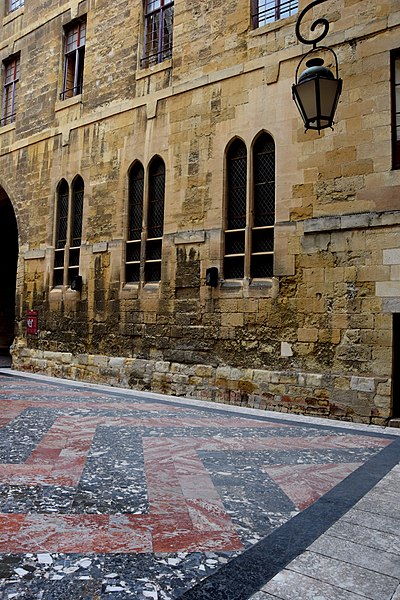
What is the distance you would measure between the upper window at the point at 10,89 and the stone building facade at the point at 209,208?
98cm

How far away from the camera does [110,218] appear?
10.3 meters

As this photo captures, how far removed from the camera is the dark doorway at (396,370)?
256 inches

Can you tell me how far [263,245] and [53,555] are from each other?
6.23 meters

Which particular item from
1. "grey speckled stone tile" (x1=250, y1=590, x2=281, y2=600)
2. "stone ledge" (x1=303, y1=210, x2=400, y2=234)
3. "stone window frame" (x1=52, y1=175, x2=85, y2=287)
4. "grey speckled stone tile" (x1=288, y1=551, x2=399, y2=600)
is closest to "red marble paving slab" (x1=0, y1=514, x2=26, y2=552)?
"grey speckled stone tile" (x1=250, y1=590, x2=281, y2=600)

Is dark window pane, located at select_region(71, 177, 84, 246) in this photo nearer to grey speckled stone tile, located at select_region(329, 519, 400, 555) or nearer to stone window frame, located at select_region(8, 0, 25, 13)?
stone window frame, located at select_region(8, 0, 25, 13)

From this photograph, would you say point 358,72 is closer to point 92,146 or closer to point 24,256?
point 92,146

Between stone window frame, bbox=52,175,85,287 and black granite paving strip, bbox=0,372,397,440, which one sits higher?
stone window frame, bbox=52,175,85,287

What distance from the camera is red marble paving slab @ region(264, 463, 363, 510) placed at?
3.41 meters

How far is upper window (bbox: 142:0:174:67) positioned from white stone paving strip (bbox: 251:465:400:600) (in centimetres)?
926

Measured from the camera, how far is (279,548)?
256cm

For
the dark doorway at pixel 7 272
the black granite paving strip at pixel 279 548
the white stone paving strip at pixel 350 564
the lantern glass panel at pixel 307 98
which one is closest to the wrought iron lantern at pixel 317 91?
the lantern glass panel at pixel 307 98

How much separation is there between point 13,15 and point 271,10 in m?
8.93

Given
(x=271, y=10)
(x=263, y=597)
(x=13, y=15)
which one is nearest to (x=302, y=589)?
(x=263, y=597)

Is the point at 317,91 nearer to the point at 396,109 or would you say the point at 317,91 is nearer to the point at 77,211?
the point at 396,109
